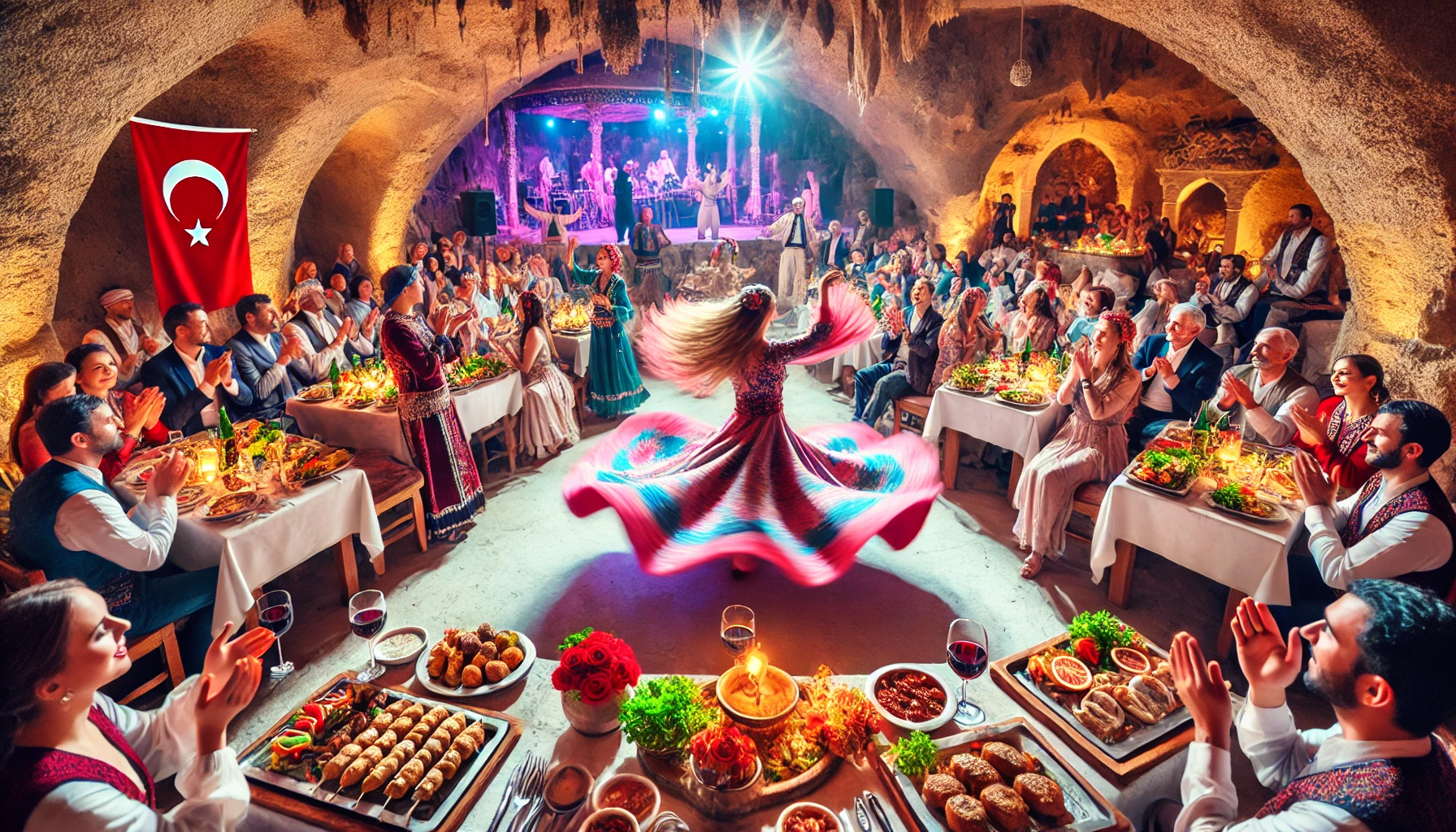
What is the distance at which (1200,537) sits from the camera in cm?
363

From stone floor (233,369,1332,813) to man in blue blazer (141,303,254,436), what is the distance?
4.27ft

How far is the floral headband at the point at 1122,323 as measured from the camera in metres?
4.48

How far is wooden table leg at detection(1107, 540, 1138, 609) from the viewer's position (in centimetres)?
422

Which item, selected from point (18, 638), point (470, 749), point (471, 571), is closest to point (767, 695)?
point (470, 749)

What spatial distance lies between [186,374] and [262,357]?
62cm

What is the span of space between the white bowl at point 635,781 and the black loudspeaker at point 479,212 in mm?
10957

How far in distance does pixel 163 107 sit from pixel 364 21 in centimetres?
203

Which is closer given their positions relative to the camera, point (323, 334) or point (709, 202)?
point (323, 334)

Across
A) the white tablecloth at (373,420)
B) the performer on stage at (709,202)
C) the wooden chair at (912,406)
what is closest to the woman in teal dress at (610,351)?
the white tablecloth at (373,420)

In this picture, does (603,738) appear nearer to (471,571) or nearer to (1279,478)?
(471,571)

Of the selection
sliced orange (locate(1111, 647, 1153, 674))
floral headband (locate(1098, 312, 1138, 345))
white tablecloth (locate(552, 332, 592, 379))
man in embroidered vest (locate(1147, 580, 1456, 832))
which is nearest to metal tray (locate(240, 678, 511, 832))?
man in embroidered vest (locate(1147, 580, 1456, 832))

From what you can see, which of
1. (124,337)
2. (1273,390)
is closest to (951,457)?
(1273,390)

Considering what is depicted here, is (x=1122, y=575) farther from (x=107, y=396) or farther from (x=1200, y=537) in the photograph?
(x=107, y=396)

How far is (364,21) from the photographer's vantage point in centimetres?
646
